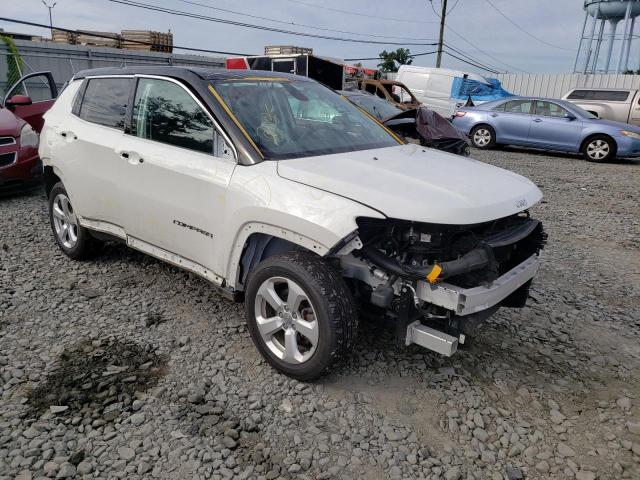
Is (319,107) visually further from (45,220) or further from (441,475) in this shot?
(45,220)

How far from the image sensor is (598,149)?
12359 millimetres

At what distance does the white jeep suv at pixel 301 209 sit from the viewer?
8.99 ft

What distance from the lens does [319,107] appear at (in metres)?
3.95

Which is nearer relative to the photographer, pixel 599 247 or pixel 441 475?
pixel 441 475

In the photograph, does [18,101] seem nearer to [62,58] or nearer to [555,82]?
[62,58]

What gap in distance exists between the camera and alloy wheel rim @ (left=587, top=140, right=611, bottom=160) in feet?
40.2

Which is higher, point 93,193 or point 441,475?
point 93,193

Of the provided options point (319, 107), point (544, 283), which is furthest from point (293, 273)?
point (544, 283)

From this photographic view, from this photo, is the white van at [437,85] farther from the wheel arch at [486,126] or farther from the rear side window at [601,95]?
the wheel arch at [486,126]

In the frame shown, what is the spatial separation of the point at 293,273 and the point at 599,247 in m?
4.53

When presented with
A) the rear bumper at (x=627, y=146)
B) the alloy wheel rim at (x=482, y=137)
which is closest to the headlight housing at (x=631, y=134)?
the rear bumper at (x=627, y=146)

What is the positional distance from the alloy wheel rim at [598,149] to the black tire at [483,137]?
95.3 inches

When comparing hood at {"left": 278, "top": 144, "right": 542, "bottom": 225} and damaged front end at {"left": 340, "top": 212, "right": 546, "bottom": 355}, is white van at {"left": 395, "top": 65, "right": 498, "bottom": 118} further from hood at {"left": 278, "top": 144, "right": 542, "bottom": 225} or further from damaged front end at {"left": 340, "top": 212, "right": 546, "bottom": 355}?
damaged front end at {"left": 340, "top": 212, "right": 546, "bottom": 355}

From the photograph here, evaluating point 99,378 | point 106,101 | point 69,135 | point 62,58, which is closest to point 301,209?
point 99,378
